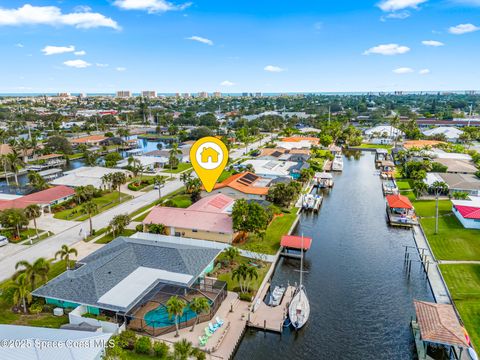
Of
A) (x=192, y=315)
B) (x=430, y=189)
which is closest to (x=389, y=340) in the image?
(x=192, y=315)

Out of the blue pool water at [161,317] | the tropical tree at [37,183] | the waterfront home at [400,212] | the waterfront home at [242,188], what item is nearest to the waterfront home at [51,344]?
the blue pool water at [161,317]

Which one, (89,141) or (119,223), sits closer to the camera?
(119,223)

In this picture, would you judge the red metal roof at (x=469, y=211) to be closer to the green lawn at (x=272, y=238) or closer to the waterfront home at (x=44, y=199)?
the green lawn at (x=272, y=238)

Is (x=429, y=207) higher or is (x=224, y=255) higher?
(x=224, y=255)

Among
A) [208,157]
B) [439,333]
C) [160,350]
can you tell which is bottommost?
[160,350]

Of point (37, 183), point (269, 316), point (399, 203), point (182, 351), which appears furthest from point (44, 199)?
point (399, 203)

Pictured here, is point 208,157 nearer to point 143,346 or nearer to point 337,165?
point 143,346
